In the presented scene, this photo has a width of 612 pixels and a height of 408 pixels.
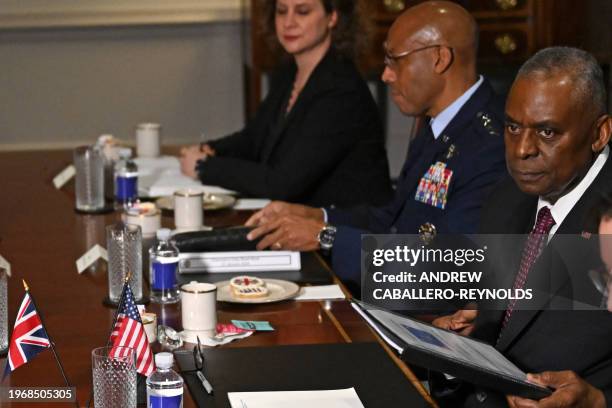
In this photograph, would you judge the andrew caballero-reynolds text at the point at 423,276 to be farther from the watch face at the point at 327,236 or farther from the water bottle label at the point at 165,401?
the water bottle label at the point at 165,401

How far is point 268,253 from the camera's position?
2684 mm

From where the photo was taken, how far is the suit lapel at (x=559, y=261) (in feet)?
6.78

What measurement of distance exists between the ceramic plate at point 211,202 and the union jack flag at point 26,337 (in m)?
1.49

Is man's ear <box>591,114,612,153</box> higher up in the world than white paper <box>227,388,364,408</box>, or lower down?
higher up

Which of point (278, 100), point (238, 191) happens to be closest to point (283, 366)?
point (238, 191)

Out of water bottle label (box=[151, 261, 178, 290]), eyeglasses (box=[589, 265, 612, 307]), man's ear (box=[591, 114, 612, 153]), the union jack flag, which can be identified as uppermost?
man's ear (box=[591, 114, 612, 153])

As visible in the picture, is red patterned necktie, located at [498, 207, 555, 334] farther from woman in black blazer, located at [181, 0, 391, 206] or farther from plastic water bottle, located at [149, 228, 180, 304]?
woman in black blazer, located at [181, 0, 391, 206]

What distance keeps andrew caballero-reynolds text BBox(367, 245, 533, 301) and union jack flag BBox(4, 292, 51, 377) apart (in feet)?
3.03

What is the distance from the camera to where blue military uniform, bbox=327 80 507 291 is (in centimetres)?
277

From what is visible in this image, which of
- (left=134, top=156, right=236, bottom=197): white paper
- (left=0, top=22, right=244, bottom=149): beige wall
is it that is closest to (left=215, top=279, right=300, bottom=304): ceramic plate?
(left=134, top=156, right=236, bottom=197): white paper

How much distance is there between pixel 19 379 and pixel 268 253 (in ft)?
2.86

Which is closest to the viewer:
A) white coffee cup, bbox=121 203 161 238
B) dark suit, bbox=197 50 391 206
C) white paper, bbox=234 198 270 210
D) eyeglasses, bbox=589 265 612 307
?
eyeglasses, bbox=589 265 612 307

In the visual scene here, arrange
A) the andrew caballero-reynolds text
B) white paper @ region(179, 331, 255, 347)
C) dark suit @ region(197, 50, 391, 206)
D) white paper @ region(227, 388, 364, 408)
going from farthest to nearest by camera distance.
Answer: dark suit @ region(197, 50, 391, 206), the andrew caballero-reynolds text, white paper @ region(179, 331, 255, 347), white paper @ region(227, 388, 364, 408)

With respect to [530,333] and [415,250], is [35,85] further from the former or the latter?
[530,333]
